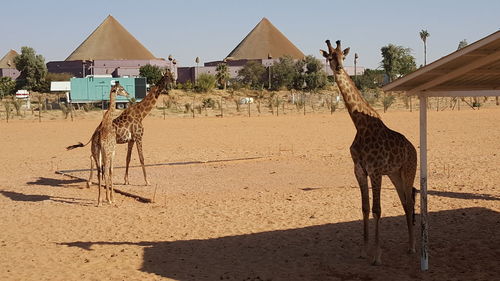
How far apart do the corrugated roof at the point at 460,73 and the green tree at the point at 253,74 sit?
241 ft

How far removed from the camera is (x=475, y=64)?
26.8 feet

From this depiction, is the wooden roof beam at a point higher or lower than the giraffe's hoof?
higher

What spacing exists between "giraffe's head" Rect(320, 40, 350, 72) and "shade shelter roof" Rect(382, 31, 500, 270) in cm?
83

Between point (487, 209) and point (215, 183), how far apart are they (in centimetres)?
645

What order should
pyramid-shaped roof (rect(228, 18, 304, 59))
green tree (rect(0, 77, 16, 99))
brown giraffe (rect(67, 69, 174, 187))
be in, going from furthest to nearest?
pyramid-shaped roof (rect(228, 18, 304, 59))
green tree (rect(0, 77, 16, 99))
brown giraffe (rect(67, 69, 174, 187))

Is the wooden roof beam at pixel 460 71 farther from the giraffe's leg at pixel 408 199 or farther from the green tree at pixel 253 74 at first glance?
the green tree at pixel 253 74

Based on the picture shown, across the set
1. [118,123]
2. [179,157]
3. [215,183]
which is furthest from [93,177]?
[179,157]

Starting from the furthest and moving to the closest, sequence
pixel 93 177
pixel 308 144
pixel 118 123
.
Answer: pixel 308 144
pixel 93 177
pixel 118 123

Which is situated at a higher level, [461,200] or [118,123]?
[118,123]

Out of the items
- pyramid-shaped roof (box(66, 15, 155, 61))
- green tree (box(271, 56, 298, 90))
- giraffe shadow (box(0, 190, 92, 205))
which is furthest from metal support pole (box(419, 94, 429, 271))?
pyramid-shaped roof (box(66, 15, 155, 61))

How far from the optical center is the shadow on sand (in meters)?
8.72

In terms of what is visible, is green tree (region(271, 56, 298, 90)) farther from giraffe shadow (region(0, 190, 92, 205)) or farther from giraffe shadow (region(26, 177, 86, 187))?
giraffe shadow (region(0, 190, 92, 205))

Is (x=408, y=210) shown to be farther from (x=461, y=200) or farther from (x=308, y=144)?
(x=308, y=144)

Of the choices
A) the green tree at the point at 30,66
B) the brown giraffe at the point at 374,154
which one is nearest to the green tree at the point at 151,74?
the green tree at the point at 30,66
